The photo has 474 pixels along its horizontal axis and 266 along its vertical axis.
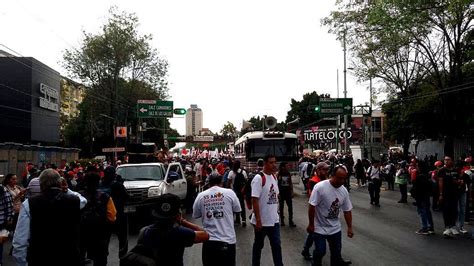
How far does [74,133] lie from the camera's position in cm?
7725

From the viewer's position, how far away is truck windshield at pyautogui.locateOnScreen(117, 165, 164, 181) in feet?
50.8

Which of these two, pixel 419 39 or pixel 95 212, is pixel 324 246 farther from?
pixel 419 39

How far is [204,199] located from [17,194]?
652cm

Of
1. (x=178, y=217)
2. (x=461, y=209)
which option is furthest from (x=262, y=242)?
(x=461, y=209)

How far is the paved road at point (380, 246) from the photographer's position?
9.09m

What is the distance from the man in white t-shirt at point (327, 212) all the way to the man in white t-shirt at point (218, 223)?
1.39 m

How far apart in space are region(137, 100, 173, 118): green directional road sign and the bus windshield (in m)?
14.0

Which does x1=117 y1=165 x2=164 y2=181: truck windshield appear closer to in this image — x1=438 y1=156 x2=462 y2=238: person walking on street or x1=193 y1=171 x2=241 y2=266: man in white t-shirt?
x1=438 y1=156 x2=462 y2=238: person walking on street

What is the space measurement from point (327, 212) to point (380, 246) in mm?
4133

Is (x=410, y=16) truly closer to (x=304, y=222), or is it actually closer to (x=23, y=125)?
(x=304, y=222)

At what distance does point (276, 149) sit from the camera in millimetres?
24734

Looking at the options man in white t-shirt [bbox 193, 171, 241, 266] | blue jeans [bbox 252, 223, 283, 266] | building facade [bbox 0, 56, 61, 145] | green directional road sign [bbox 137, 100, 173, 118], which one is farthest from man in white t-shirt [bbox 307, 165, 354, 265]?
building facade [bbox 0, 56, 61, 145]

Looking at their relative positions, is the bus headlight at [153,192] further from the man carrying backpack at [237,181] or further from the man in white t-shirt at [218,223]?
the man in white t-shirt at [218,223]

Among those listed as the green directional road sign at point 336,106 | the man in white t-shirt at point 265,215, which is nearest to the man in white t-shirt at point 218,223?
the man in white t-shirt at point 265,215
